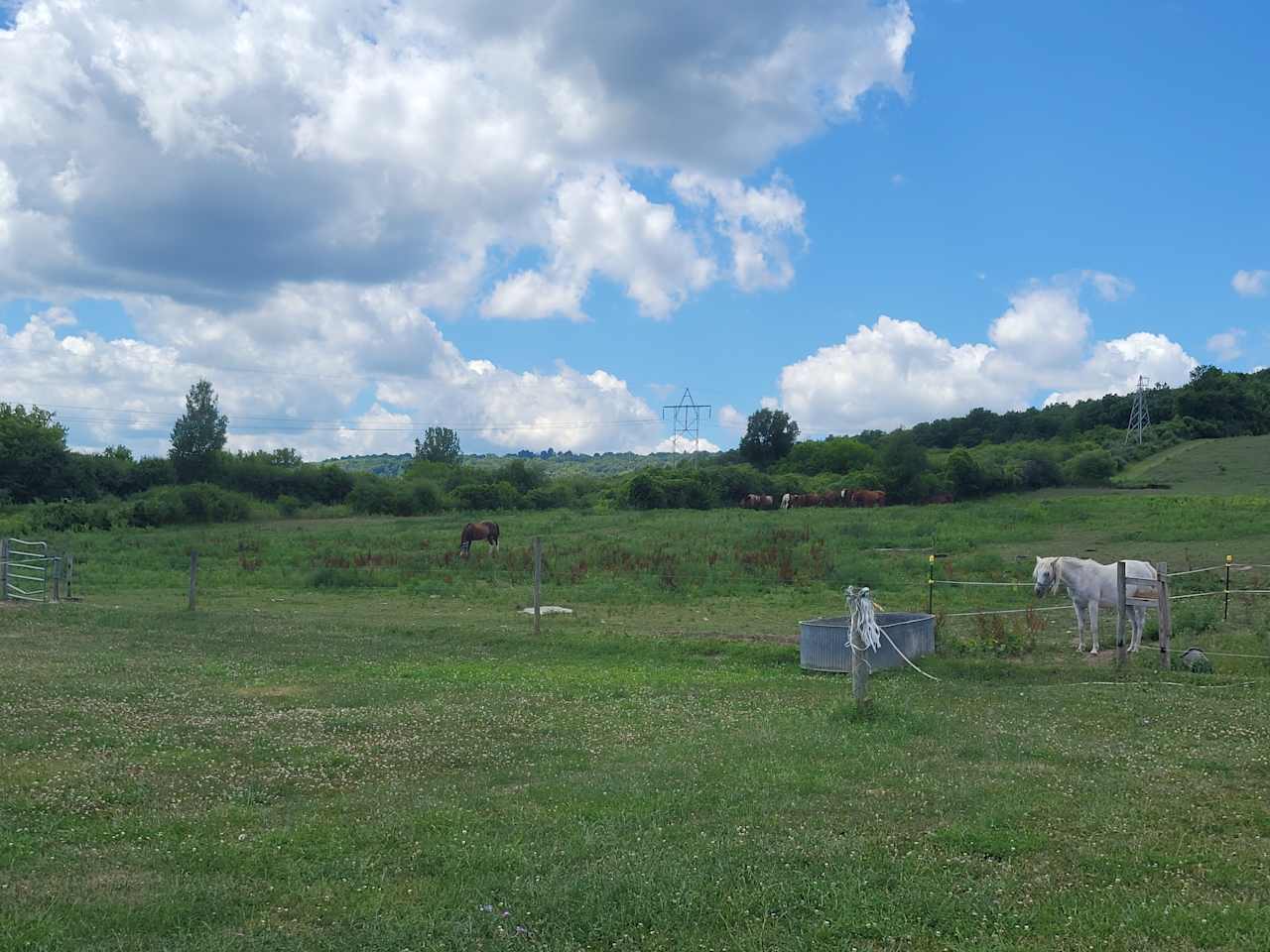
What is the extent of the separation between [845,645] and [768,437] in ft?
286

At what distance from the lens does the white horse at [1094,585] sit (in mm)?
17188

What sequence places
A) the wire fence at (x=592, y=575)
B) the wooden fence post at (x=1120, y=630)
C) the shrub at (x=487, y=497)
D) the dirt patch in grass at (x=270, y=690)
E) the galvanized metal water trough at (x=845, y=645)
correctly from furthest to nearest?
the shrub at (x=487, y=497) < the wire fence at (x=592, y=575) < the galvanized metal water trough at (x=845, y=645) < the wooden fence post at (x=1120, y=630) < the dirt patch in grass at (x=270, y=690)

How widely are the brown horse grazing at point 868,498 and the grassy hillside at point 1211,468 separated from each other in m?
14.8

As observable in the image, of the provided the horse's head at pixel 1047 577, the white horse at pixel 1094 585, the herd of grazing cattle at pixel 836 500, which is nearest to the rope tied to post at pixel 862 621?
the white horse at pixel 1094 585

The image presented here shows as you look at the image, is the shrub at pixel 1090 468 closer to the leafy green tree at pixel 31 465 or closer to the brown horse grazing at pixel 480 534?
the brown horse grazing at pixel 480 534

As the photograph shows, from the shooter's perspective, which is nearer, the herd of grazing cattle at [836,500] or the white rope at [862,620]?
the white rope at [862,620]

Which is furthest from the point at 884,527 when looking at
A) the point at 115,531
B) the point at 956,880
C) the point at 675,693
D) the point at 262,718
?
the point at 115,531

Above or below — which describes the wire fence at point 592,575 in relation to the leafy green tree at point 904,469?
below

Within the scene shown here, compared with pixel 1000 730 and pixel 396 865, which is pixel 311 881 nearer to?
pixel 396 865

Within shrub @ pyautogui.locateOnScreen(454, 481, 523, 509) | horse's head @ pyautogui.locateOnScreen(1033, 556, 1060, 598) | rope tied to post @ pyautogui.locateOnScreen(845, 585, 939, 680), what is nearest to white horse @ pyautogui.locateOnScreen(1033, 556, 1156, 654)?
horse's head @ pyautogui.locateOnScreen(1033, 556, 1060, 598)

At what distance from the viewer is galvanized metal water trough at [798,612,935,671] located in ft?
52.5

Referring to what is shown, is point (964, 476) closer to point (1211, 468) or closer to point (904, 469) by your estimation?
point (904, 469)

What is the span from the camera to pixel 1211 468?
64.9m

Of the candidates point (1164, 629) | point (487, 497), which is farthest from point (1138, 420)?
point (1164, 629)
